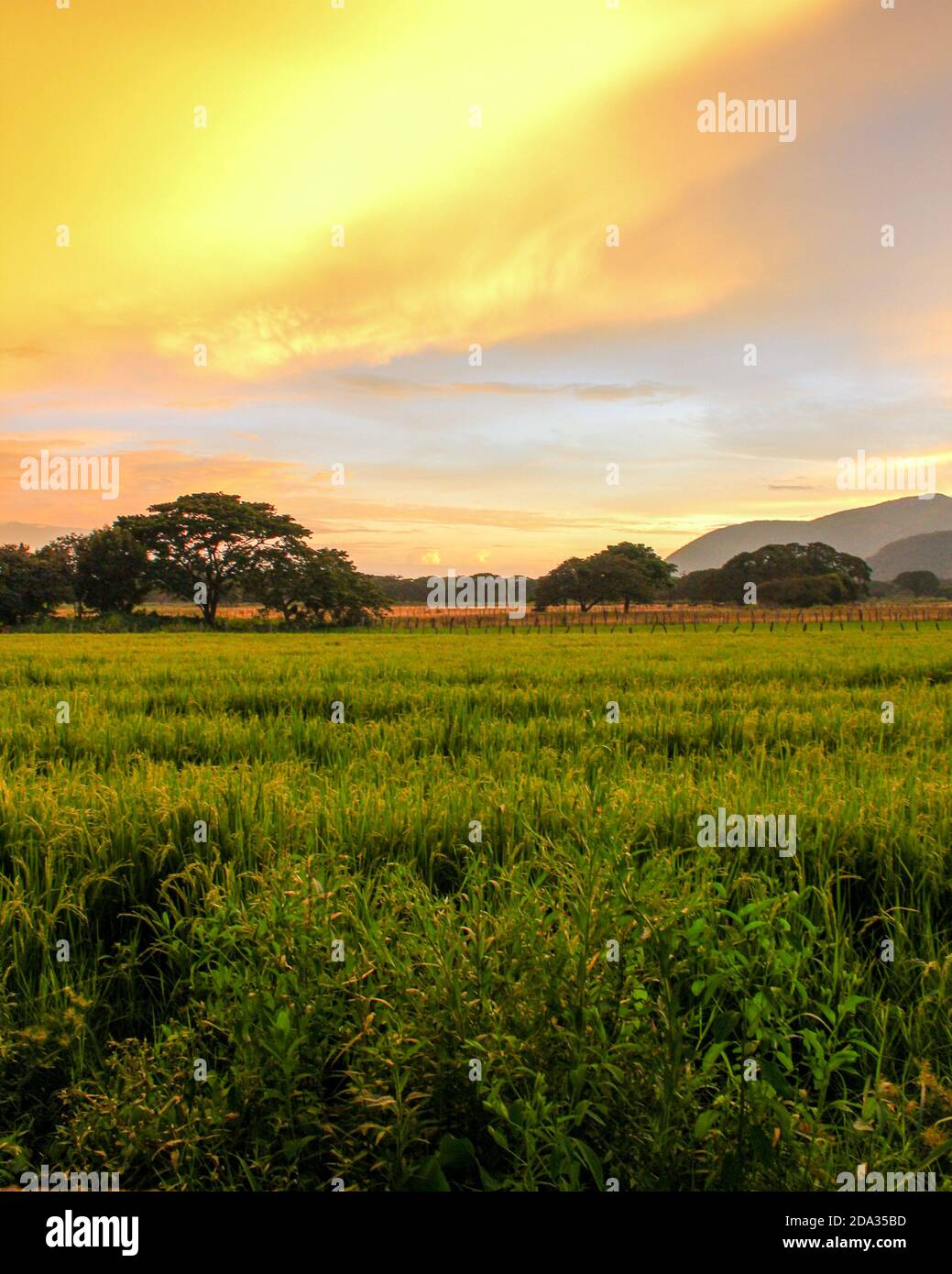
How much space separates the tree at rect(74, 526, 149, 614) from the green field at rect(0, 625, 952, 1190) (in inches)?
2458

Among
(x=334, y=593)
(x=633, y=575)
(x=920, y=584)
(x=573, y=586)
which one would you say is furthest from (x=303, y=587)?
(x=920, y=584)

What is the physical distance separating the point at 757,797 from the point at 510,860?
178cm

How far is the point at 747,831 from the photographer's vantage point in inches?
147

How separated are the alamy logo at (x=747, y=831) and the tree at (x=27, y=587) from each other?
67516 millimetres

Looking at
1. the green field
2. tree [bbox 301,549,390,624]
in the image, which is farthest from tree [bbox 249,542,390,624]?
the green field

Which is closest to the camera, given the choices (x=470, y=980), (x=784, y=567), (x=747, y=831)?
(x=470, y=980)

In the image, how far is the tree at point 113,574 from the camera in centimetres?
6141

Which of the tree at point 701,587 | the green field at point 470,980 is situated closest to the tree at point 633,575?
the tree at point 701,587

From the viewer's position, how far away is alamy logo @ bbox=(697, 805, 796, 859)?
364cm

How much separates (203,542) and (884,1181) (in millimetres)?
67054

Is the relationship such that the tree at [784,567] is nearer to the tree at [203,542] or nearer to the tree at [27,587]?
the tree at [203,542]

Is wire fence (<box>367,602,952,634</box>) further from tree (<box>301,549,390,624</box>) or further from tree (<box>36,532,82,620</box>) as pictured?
tree (<box>36,532,82,620</box>)

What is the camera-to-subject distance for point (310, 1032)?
2236mm
